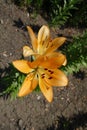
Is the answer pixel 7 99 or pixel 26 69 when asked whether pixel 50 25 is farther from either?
pixel 26 69

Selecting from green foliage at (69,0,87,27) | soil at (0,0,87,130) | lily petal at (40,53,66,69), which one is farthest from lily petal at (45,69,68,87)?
green foliage at (69,0,87,27)

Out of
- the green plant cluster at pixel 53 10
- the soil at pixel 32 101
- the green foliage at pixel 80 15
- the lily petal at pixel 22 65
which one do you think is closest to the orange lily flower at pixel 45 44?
the lily petal at pixel 22 65

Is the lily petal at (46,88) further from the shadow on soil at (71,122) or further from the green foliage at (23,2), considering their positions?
the green foliage at (23,2)

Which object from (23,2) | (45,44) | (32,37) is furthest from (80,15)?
(32,37)

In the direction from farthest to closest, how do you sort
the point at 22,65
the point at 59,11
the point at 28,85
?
the point at 59,11 → the point at 28,85 → the point at 22,65

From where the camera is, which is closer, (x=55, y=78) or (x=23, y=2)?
(x=55, y=78)

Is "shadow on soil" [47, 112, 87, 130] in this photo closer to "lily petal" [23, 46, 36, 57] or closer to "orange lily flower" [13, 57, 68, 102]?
"orange lily flower" [13, 57, 68, 102]

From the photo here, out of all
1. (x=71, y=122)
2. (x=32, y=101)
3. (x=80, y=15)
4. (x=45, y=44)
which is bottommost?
(x=71, y=122)

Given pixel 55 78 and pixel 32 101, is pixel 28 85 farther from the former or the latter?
pixel 32 101
